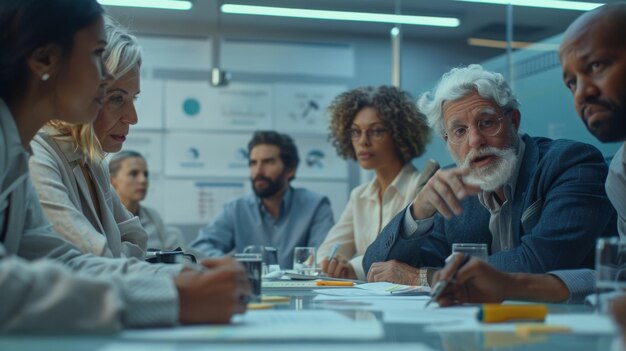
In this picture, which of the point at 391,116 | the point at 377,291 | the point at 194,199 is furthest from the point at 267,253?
the point at 194,199

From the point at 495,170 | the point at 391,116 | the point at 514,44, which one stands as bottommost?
the point at 495,170

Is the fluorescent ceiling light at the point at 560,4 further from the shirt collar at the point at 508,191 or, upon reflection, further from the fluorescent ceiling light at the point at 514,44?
the shirt collar at the point at 508,191

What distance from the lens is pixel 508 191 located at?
264cm

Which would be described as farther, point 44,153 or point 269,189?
point 269,189

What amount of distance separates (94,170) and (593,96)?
163cm

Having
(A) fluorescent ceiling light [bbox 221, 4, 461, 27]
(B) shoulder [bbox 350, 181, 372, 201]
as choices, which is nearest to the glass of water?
(B) shoulder [bbox 350, 181, 372, 201]

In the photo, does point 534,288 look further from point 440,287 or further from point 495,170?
point 495,170

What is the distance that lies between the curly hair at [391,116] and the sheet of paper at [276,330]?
10.5 feet

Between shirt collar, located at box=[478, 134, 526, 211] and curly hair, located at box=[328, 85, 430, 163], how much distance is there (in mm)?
1714

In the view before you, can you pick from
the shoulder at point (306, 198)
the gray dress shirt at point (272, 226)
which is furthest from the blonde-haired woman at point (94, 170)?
the shoulder at point (306, 198)

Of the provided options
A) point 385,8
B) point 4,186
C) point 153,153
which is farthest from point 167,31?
point 4,186

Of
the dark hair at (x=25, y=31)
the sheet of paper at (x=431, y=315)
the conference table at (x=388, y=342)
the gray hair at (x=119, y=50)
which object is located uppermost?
the gray hair at (x=119, y=50)

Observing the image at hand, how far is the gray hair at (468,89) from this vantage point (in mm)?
2830

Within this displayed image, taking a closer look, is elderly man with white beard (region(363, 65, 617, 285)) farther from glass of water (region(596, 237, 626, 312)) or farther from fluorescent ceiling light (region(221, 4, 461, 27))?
fluorescent ceiling light (region(221, 4, 461, 27))
